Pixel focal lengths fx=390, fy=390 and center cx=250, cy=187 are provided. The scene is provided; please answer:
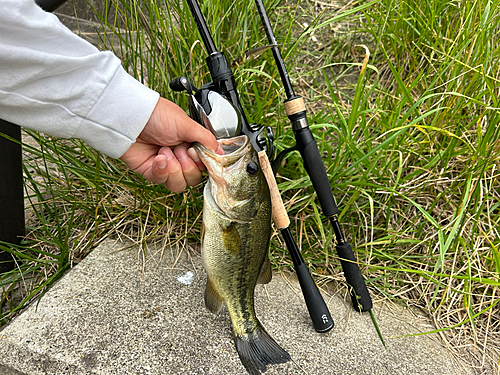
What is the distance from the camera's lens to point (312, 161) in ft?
6.19

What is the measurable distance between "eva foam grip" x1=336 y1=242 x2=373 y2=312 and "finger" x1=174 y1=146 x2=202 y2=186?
2.89ft

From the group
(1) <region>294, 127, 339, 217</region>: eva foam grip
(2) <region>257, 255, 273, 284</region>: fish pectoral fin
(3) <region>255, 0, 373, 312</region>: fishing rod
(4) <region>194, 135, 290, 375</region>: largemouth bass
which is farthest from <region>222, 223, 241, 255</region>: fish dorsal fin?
(1) <region>294, 127, 339, 217</region>: eva foam grip

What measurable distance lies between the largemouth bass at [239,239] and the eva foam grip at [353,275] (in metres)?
0.49

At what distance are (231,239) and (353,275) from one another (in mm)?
807

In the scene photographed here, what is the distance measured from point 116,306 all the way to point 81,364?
0.32 metres

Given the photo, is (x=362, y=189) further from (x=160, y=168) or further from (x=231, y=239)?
(x=160, y=168)

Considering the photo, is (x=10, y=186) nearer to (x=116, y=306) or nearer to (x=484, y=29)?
(x=116, y=306)

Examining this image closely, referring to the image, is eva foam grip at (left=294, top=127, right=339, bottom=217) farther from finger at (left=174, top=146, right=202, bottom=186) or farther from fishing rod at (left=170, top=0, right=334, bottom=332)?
finger at (left=174, top=146, right=202, bottom=186)

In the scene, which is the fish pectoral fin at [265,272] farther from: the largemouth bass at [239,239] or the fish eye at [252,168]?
the fish eye at [252,168]

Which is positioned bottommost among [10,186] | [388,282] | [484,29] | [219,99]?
[388,282]

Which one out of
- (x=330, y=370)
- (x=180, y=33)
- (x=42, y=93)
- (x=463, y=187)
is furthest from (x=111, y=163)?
(x=463, y=187)

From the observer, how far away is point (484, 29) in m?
2.48

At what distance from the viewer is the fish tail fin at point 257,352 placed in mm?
1672

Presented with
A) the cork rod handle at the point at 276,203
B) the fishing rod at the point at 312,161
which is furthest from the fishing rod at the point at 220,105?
the fishing rod at the point at 312,161
